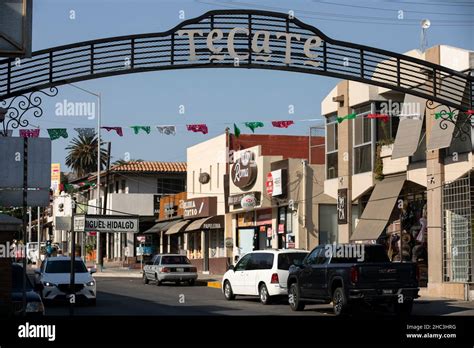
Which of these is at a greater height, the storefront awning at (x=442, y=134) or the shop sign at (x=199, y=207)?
the storefront awning at (x=442, y=134)

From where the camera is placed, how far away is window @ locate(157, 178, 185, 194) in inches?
2822

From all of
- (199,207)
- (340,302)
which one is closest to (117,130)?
(340,302)

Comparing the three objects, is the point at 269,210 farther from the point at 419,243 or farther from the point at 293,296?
the point at 293,296

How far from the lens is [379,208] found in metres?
34.1

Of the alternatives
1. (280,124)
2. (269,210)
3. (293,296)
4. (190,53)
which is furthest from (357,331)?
(269,210)

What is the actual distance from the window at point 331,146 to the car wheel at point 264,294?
10.9m

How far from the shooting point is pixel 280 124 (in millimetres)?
32844

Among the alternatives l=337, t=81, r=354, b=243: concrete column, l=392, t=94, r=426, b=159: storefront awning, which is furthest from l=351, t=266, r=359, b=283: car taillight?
l=337, t=81, r=354, b=243: concrete column

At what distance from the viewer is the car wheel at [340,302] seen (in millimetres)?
22719

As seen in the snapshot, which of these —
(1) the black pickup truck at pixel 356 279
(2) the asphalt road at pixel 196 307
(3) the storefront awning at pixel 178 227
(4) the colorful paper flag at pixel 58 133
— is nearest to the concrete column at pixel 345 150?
(2) the asphalt road at pixel 196 307

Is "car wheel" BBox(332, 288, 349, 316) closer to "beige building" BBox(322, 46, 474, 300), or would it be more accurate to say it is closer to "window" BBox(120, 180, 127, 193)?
"beige building" BBox(322, 46, 474, 300)

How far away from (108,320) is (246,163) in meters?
34.8

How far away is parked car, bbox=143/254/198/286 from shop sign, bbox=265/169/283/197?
581cm

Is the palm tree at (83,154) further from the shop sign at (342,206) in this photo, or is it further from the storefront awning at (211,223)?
the shop sign at (342,206)
